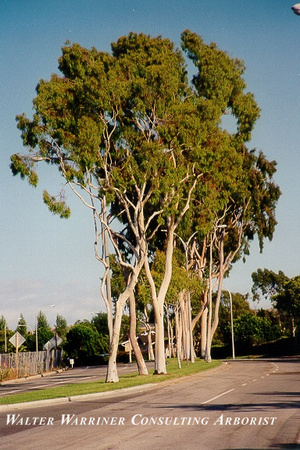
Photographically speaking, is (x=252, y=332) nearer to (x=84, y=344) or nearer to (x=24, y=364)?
(x=84, y=344)

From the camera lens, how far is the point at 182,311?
51.7 meters

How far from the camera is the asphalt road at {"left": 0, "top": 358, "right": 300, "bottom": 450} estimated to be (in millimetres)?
12188

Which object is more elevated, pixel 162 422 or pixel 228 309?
pixel 228 309

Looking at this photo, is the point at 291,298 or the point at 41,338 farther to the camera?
the point at 41,338

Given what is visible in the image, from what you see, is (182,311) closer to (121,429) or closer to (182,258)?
(182,258)

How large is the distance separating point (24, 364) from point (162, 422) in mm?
39882

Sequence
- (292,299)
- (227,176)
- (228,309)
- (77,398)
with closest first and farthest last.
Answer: (77,398)
(227,176)
(292,299)
(228,309)

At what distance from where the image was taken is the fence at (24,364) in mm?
49188

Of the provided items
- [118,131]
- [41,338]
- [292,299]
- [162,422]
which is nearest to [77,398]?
[162,422]

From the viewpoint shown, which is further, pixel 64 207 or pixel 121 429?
pixel 64 207

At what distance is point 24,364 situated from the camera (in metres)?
53.4

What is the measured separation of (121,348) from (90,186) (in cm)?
11144

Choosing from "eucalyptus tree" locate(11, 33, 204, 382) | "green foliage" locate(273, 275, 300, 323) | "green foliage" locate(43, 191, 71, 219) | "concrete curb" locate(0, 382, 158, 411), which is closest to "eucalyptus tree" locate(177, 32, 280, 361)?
"eucalyptus tree" locate(11, 33, 204, 382)

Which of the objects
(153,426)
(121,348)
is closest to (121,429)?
(153,426)
